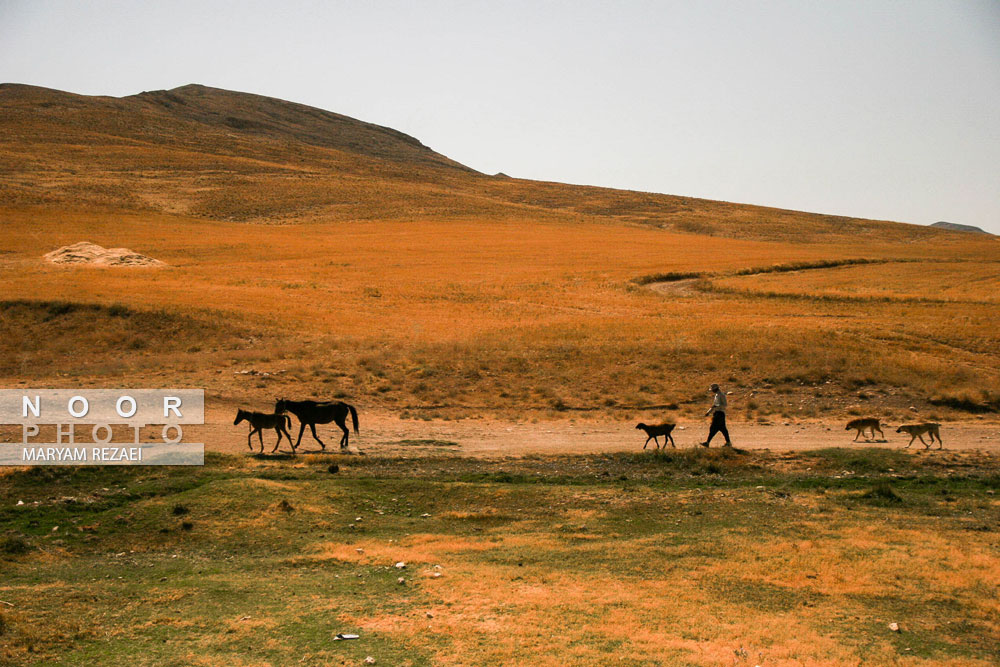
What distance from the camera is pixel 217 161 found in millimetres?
113188

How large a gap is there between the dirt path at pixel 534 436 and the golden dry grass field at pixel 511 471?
176 millimetres

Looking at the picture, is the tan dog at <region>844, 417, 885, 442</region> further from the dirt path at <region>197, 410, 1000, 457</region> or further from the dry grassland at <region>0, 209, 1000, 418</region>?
the dry grassland at <region>0, 209, 1000, 418</region>

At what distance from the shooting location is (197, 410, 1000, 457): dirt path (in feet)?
67.9

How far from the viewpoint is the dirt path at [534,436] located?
20.7 m

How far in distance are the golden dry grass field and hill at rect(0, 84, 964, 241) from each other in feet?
60.2

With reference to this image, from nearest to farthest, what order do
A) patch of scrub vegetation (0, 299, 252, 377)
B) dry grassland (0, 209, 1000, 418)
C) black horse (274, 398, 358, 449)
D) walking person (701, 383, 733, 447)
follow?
black horse (274, 398, 358, 449), walking person (701, 383, 733, 447), dry grassland (0, 209, 1000, 418), patch of scrub vegetation (0, 299, 252, 377)

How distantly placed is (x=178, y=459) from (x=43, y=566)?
19.4 feet

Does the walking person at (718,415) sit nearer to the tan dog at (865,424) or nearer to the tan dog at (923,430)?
the tan dog at (865,424)

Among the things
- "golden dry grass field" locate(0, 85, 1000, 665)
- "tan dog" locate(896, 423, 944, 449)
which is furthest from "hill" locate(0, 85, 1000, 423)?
"tan dog" locate(896, 423, 944, 449)

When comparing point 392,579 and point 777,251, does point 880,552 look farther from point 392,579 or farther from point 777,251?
point 777,251

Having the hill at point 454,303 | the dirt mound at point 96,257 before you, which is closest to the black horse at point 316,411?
the hill at point 454,303

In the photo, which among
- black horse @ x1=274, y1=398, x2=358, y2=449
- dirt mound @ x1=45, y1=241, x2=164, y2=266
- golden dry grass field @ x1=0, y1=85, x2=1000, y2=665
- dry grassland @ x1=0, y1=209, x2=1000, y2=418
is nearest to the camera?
golden dry grass field @ x1=0, y1=85, x2=1000, y2=665

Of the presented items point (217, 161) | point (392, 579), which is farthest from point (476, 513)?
point (217, 161)

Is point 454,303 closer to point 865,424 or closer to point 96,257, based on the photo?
point 96,257
